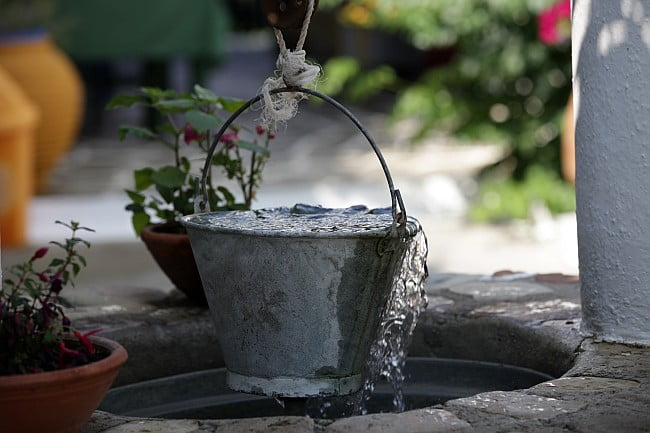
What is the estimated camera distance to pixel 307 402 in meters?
3.21

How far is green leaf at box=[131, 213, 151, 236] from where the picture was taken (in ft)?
Result: 12.0

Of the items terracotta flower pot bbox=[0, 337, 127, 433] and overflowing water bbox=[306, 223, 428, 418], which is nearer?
terracotta flower pot bbox=[0, 337, 127, 433]

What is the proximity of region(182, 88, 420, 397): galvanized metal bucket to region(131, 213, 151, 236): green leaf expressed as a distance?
904mm

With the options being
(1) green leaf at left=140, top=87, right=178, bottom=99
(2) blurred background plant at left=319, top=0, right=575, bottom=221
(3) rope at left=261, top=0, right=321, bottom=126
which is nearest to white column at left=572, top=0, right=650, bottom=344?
(3) rope at left=261, top=0, right=321, bottom=126

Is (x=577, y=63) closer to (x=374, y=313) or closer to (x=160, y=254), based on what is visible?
(x=374, y=313)

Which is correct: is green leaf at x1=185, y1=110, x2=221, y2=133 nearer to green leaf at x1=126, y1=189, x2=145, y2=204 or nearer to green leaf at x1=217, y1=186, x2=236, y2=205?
green leaf at x1=217, y1=186, x2=236, y2=205

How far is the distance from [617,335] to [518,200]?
157 inches

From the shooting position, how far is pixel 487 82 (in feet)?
23.4

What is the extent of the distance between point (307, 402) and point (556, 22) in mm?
3676

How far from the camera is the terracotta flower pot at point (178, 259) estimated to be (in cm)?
338

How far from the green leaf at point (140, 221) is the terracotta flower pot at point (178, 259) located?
134 mm

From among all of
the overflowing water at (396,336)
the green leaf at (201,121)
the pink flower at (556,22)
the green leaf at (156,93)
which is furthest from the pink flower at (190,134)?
the pink flower at (556,22)

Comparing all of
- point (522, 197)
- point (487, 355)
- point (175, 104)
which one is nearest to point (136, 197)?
point (175, 104)

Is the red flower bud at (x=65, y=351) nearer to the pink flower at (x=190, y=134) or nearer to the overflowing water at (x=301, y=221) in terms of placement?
the overflowing water at (x=301, y=221)
